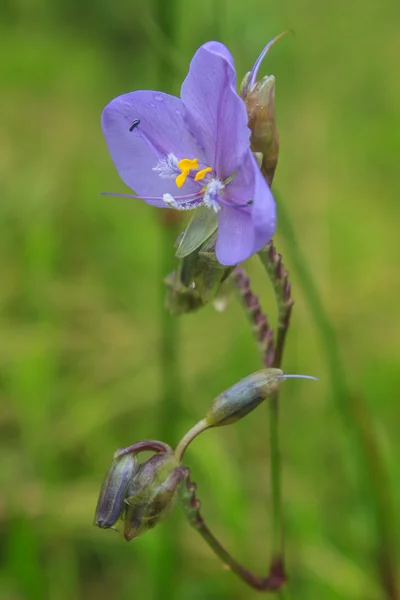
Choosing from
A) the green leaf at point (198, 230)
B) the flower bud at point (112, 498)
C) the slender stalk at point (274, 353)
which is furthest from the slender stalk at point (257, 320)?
the flower bud at point (112, 498)

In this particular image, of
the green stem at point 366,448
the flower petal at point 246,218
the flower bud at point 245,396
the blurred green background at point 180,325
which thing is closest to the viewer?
the flower petal at point 246,218

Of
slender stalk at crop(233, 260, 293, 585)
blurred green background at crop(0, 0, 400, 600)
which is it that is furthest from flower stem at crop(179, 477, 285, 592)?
blurred green background at crop(0, 0, 400, 600)

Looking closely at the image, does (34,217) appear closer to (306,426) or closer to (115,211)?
(115,211)

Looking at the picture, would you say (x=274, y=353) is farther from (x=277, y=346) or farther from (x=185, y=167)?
(x=185, y=167)

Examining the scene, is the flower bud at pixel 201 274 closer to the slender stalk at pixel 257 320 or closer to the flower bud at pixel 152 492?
the slender stalk at pixel 257 320

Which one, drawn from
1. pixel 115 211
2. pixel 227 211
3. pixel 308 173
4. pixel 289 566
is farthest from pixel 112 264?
pixel 227 211
